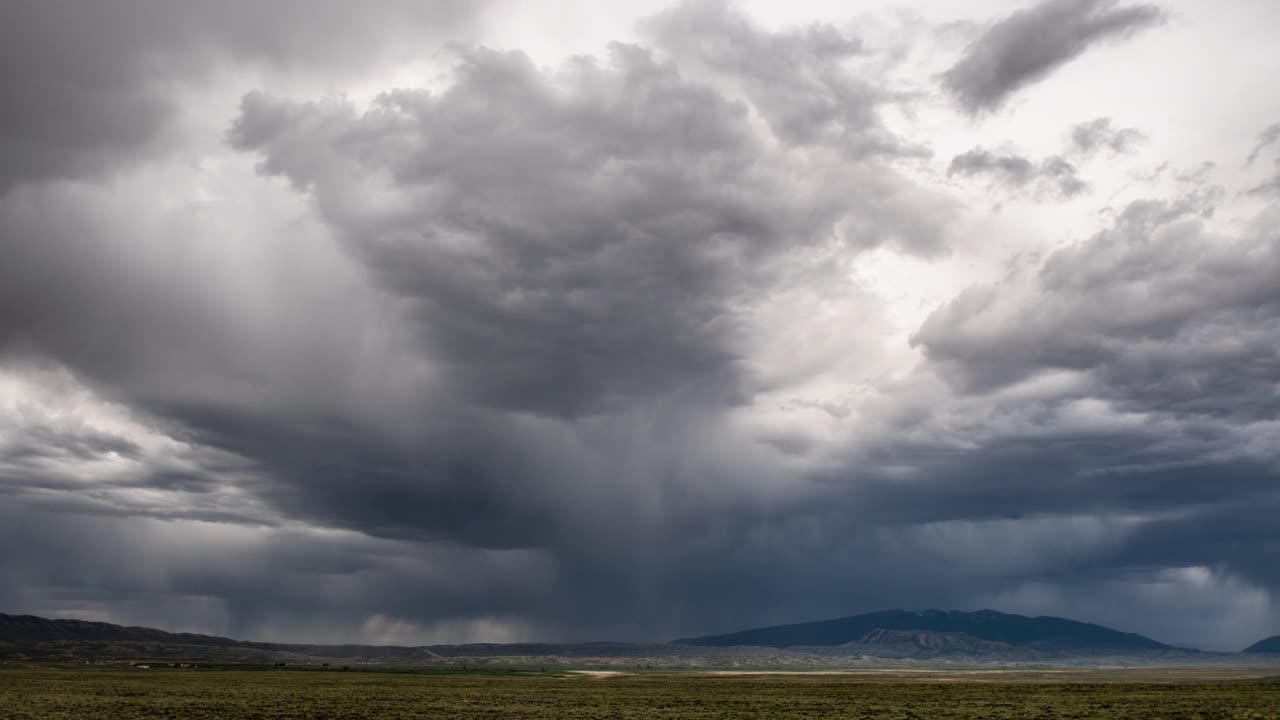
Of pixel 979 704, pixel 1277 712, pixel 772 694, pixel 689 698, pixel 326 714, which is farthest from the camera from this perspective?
pixel 772 694

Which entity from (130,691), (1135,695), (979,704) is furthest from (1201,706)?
(130,691)

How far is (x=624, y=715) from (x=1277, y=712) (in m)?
56.8

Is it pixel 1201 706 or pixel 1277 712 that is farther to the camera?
pixel 1201 706

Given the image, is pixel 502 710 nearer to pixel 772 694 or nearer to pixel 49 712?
pixel 49 712

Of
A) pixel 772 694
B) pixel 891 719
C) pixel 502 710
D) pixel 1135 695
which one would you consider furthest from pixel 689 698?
pixel 1135 695

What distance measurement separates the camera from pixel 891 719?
83.2 metres

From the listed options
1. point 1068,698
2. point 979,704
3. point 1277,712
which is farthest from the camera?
point 1068,698

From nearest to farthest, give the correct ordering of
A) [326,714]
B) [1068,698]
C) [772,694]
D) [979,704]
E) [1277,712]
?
1. [1277,712]
2. [326,714]
3. [979,704]
4. [1068,698]
5. [772,694]

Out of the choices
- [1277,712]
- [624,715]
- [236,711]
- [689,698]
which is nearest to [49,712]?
[236,711]

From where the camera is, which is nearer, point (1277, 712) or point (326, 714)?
point (1277, 712)

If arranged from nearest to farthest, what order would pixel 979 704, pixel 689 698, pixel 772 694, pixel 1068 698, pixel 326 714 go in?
1. pixel 326 714
2. pixel 979 704
3. pixel 1068 698
4. pixel 689 698
5. pixel 772 694

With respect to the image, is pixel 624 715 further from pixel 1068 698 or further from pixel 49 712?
pixel 1068 698

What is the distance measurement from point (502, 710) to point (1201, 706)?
70.2 metres

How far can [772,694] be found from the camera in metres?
134
